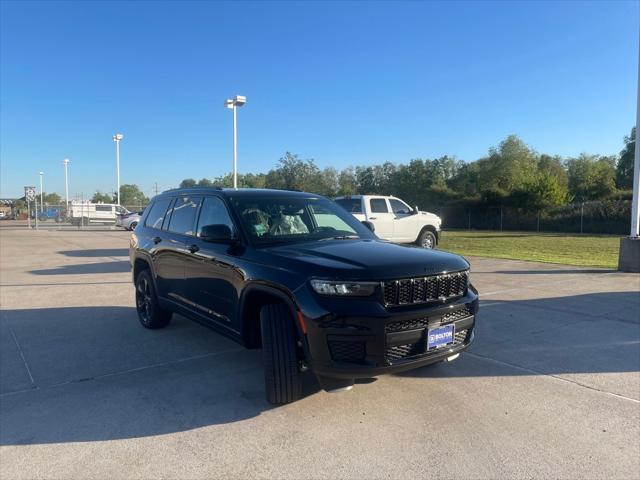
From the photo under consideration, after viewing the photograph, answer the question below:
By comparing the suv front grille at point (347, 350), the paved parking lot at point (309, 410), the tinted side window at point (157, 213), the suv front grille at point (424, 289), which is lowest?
the paved parking lot at point (309, 410)

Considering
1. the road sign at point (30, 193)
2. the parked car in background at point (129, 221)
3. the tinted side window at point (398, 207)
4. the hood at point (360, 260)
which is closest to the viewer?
the hood at point (360, 260)

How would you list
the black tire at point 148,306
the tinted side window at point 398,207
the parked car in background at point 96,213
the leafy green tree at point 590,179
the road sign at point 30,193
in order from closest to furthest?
the black tire at point 148,306 → the tinted side window at point 398,207 → the road sign at point 30,193 → the parked car in background at point 96,213 → the leafy green tree at point 590,179

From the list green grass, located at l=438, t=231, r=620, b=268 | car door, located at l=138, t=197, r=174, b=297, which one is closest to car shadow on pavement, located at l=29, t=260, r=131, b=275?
car door, located at l=138, t=197, r=174, b=297

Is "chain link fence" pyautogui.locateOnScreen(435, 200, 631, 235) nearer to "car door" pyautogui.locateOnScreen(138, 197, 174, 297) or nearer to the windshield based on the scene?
the windshield

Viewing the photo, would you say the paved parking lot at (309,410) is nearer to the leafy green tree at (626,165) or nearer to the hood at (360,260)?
the hood at (360,260)

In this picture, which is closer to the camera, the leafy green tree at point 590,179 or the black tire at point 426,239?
the black tire at point 426,239

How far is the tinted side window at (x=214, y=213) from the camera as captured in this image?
467 cm

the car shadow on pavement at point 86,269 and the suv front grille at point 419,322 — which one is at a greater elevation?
the suv front grille at point 419,322

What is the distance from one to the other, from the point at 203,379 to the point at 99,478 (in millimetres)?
1579

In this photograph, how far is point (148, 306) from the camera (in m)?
6.14

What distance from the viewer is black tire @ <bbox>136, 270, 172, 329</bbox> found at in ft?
19.6

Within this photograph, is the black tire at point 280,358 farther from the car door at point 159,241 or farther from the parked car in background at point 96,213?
the parked car in background at point 96,213

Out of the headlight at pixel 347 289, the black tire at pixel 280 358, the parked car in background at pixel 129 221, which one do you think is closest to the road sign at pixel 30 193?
the parked car in background at pixel 129 221

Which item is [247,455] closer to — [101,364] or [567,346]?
[101,364]
